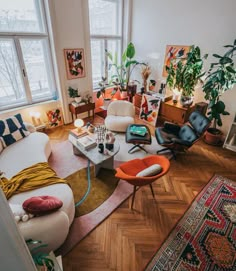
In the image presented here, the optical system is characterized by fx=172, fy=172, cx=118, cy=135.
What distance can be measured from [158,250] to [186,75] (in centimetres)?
336

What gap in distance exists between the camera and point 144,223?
7.48 feet

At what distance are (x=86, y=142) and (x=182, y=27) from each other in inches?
142

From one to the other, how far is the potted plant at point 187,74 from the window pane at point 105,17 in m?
2.23

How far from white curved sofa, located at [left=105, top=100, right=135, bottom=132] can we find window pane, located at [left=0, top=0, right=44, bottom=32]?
238cm

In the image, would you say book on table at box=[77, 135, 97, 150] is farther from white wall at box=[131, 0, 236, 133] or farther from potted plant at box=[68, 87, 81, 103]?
white wall at box=[131, 0, 236, 133]

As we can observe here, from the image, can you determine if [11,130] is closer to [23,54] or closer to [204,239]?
[23,54]


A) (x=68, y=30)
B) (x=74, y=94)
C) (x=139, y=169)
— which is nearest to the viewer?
(x=139, y=169)

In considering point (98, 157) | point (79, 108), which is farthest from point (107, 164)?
point (79, 108)

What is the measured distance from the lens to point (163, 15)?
14.3 feet

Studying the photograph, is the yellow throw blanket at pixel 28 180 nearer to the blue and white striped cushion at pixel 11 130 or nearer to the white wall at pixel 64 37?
the blue and white striped cushion at pixel 11 130

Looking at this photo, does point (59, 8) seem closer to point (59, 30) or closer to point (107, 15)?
point (59, 30)

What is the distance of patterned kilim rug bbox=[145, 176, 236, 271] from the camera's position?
6.09ft

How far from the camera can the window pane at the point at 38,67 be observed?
3.81 meters

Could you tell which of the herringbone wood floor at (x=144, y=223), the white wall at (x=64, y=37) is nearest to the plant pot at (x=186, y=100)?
the herringbone wood floor at (x=144, y=223)
